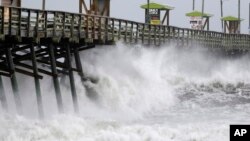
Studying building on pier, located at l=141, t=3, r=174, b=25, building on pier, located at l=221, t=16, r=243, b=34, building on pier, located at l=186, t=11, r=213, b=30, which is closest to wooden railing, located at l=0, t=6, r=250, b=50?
building on pier, located at l=141, t=3, r=174, b=25

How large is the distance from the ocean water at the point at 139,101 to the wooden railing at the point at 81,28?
0.94 m

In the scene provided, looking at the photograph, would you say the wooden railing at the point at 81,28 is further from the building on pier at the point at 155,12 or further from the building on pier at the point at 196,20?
the building on pier at the point at 196,20

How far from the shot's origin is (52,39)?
74.8ft

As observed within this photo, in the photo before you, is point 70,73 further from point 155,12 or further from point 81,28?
point 155,12

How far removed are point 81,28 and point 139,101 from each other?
8.03 m

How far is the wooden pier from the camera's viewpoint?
21.0 meters

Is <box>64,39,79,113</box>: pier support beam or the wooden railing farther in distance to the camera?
<box>64,39,79,113</box>: pier support beam

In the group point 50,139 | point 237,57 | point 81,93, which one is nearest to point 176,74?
point 237,57

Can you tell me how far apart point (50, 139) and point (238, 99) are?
20.8 meters

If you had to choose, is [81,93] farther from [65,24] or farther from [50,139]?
[50,139]

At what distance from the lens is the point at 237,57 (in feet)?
186

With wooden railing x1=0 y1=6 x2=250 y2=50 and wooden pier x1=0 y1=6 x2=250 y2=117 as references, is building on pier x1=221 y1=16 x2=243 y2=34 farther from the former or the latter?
wooden pier x1=0 y1=6 x2=250 y2=117

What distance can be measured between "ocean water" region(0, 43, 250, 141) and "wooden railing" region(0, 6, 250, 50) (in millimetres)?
937

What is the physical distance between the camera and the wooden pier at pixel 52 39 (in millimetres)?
21031
